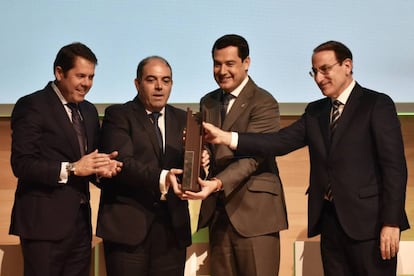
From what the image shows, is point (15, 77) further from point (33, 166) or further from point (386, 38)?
point (386, 38)

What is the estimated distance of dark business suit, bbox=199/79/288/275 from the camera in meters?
2.83

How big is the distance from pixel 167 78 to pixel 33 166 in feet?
2.26

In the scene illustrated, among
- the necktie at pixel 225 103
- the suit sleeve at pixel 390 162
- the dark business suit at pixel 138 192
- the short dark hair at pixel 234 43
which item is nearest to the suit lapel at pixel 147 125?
the dark business suit at pixel 138 192

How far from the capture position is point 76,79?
280 cm

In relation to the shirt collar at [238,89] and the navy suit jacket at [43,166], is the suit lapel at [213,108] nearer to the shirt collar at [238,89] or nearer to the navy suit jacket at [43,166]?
the shirt collar at [238,89]

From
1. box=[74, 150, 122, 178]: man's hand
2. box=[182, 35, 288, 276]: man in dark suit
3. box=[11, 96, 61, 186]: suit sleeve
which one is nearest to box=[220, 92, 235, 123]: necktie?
box=[182, 35, 288, 276]: man in dark suit

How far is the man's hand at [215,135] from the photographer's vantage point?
279cm

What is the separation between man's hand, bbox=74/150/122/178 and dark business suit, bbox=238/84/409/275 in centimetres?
85

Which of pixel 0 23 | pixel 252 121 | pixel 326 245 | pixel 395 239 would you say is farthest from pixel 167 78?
pixel 0 23

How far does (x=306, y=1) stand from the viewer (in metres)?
3.82

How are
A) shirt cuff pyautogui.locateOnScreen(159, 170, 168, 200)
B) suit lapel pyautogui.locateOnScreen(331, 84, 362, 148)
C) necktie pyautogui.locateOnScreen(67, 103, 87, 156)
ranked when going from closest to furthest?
suit lapel pyautogui.locateOnScreen(331, 84, 362, 148), shirt cuff pyautogui.locateOnScreen(159, 170, 168, 200), necktie pyautogui.locateOnScreen(67, 103, 87, 156)

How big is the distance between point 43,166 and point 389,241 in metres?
1.41

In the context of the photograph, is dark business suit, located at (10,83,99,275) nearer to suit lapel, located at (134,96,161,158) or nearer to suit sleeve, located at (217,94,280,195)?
suit lapel, located at (134,96,161,158)

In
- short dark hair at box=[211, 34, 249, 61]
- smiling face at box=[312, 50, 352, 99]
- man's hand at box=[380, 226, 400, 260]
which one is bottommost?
man's hand at box=[380, 226, 400, 260]
